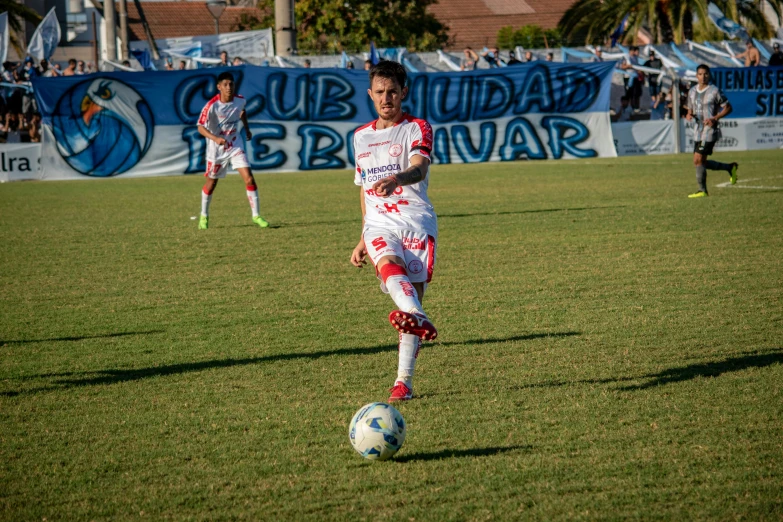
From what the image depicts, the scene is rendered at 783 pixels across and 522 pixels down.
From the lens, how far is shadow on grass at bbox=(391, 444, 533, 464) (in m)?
4.29

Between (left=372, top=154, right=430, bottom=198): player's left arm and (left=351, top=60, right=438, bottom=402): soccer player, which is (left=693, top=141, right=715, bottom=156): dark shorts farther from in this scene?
(left=372, top=154, right=430, bottom=198): player's left arm

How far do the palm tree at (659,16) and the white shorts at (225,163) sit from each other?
29274mm

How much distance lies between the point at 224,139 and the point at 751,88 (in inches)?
830

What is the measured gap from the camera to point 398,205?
18.0 feet

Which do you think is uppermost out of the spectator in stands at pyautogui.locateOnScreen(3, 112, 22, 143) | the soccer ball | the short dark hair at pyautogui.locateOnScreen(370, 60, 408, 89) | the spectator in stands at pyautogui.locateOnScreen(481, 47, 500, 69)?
the short dark hair at pyautogui.locateOnScreen(370, 60, 408, 89)

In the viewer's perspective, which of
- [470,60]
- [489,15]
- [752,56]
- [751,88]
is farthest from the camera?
[489,15]

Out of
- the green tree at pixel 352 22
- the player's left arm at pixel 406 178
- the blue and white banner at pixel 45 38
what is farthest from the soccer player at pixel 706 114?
the green tree at pixel 352 22

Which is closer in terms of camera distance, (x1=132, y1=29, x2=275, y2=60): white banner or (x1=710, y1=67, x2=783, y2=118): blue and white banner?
(x1=710, y1=67, x2=783, y2=118): blue and white banner

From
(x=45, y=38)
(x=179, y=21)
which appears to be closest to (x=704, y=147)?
(x=45, y=38)

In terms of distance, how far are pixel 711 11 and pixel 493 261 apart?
104 feet

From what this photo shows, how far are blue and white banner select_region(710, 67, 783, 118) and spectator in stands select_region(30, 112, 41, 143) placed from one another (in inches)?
798

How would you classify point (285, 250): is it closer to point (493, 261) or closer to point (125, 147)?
point (493, 261)

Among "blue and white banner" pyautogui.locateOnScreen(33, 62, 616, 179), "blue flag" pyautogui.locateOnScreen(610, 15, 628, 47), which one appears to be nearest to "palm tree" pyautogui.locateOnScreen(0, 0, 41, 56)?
"blue and white banner" pyautogui.locateOnScreen(33, 62, 616, 179)

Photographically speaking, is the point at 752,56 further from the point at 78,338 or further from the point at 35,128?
the point at 78,338
